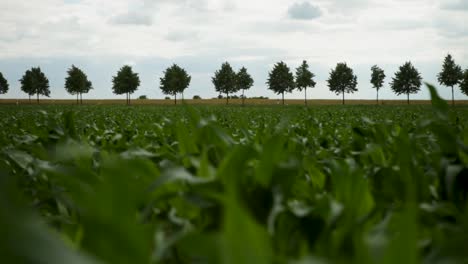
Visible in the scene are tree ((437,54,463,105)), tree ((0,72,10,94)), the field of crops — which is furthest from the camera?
Result: tree ((0,72,10,94))

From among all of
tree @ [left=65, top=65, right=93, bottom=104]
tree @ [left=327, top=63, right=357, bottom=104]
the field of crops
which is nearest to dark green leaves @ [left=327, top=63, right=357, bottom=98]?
tree @ [left=327, top=63, right=357, bottom=104]

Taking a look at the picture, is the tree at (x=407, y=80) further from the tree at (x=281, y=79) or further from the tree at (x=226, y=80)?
the tree at (x=226, y=80)

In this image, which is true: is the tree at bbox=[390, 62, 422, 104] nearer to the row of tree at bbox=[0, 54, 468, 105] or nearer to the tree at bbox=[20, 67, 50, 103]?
the row of tree at bbox=[0, 54, 468, 105]

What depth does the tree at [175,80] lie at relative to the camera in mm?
79069

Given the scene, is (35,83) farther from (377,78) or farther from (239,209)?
(239,209)

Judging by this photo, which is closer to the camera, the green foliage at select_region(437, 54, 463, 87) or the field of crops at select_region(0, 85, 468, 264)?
the field of crops at select_region(0, 85, 468, 264)

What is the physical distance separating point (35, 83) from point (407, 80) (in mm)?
69266

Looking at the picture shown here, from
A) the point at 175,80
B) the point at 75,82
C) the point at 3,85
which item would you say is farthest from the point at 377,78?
the point at 3,85

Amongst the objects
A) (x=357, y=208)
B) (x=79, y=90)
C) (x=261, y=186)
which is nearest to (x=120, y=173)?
(x=261, y=186)

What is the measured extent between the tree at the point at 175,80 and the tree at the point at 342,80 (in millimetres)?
26173

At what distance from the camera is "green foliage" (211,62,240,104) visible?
81312 millimetres

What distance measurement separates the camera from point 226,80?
3196 inches

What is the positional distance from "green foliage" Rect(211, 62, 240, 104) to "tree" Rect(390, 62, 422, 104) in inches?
1141

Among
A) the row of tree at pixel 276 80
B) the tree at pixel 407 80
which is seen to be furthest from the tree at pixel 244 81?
the tree at pixel 407 80
